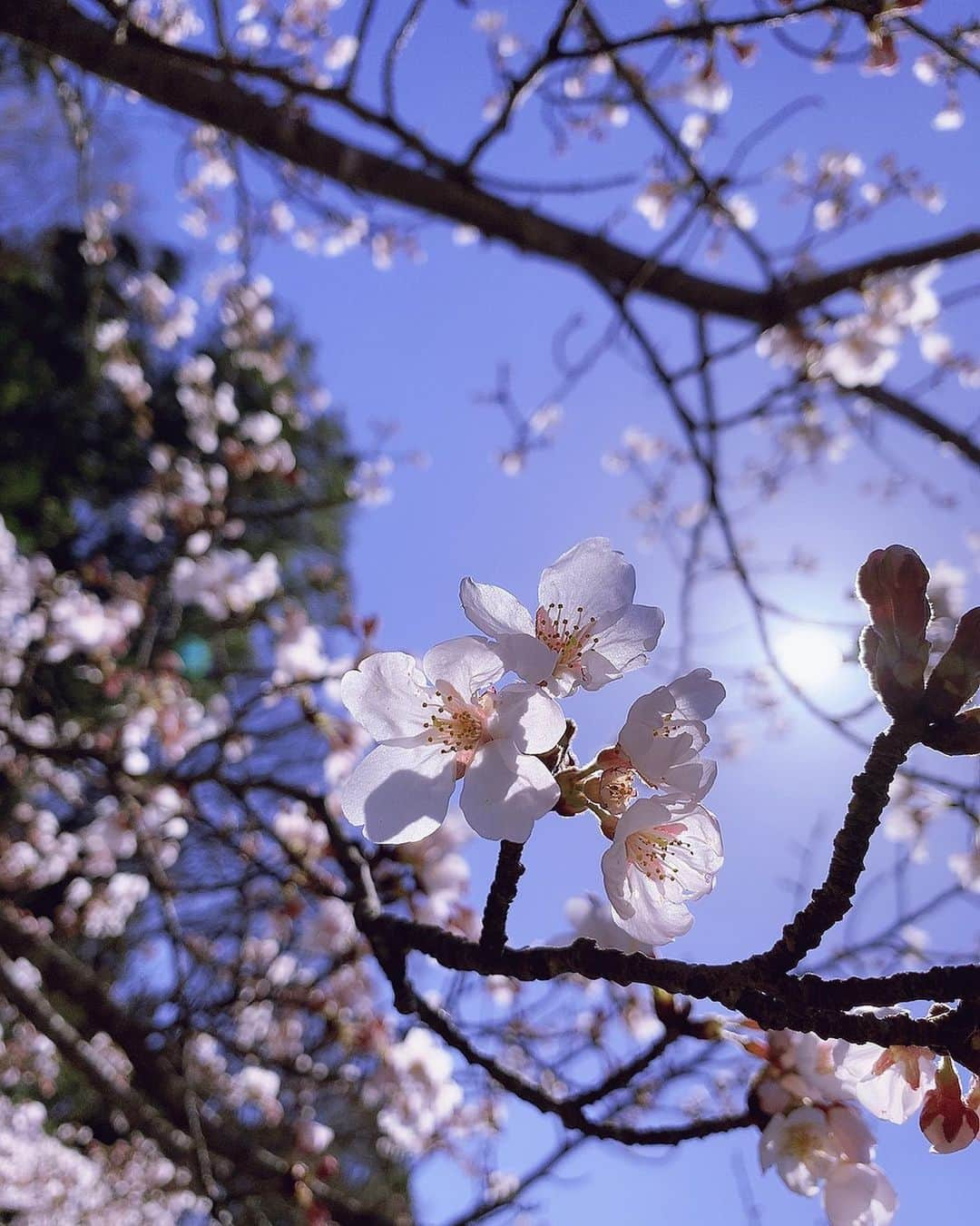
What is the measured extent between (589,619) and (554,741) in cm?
18

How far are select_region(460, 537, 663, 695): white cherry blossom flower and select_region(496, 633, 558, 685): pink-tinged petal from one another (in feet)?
0.17

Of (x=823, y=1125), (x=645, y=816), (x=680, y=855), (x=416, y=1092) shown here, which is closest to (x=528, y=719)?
(x=645, y=816)

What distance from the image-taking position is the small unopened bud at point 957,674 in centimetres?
67

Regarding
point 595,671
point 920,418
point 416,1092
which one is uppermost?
point 920,418

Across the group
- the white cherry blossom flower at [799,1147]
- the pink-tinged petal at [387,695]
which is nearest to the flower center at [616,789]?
the pink-tinged petal at [387,695]

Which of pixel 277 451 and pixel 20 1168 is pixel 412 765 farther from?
pixel 20 1168

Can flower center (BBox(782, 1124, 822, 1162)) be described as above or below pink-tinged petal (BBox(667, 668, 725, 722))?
below

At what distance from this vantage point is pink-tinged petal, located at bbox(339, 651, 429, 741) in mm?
892

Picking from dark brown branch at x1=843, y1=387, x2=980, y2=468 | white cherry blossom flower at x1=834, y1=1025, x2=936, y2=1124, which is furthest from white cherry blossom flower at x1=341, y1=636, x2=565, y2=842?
dark brown branch at x1=843, y1=387, x2=980, y2=468

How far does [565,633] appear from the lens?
0.92 meters

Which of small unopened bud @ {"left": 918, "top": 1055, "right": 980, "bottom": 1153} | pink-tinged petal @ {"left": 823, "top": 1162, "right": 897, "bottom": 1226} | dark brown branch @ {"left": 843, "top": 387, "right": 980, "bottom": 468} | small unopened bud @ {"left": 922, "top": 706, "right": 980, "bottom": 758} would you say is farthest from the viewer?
dark brown branch @ {"left": 843, "top": 387, "right": 980, "bottom": 468}

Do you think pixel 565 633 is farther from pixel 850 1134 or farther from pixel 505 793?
pixel 850 1134

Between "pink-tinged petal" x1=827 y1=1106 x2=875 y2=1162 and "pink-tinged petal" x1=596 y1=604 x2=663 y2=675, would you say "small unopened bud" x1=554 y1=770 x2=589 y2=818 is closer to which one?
"pink-tinged petal" x1=596 y1=604 x2=663 y2=675

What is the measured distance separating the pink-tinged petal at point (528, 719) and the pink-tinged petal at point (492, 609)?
63 mm
